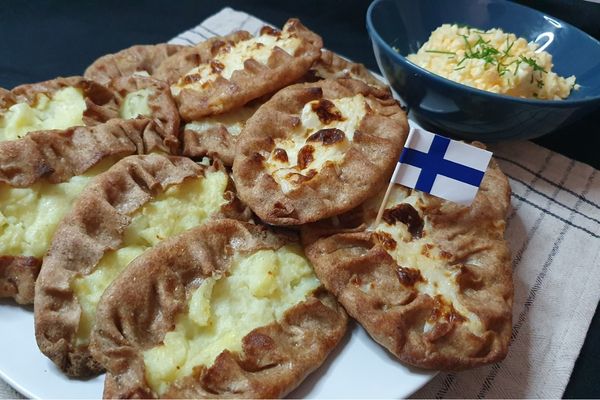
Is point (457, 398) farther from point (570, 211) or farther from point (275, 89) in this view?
point (275, 89)

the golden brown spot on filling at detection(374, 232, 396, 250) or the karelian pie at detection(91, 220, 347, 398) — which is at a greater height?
the golden brown spot on filling at detection(374, 232, 396, 250)

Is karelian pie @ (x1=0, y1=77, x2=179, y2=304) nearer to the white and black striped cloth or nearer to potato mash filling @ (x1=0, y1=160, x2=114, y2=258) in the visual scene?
potato mash filling @ (x1=0, y1=160, x2=114, y2=258)

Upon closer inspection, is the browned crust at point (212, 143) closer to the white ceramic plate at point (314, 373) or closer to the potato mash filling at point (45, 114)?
the potato mash filling at point (45, 114)

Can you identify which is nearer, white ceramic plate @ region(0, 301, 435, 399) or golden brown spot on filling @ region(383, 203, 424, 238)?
white ceramic plate @ region(0, 301, 435, 399)

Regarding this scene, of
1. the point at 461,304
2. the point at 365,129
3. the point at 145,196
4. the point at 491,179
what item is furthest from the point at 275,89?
the point at 461,304

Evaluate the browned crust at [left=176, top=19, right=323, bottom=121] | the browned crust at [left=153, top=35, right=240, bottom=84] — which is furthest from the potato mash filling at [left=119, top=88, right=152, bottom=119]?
the browned crust at [left=153, top=35, right=240, bottom=84]

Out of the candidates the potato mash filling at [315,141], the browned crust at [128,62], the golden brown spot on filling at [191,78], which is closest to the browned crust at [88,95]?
the browned crust at [128,62]

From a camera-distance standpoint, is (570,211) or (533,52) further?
(533,52)
